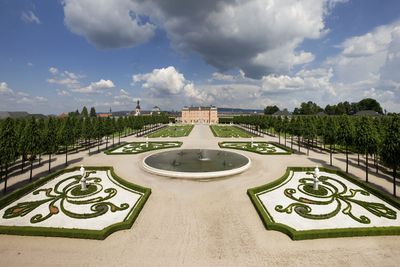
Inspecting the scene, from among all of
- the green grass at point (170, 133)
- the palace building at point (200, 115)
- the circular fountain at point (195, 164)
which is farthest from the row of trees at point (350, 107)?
the circular fountain at point (195, 164)

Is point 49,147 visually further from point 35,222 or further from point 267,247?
point 267,247

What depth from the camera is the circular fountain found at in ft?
86.7

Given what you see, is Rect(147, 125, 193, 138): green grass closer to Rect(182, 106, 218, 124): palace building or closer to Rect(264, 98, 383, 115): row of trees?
Rect(182, 106, 218, 124): palace building

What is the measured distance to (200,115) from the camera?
178375 mm

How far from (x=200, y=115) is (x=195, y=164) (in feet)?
485

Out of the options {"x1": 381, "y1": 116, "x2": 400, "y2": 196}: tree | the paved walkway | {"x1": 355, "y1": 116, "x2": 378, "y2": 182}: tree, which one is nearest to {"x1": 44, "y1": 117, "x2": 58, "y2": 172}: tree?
the paved walkway

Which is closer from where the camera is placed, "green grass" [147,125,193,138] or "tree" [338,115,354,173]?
"tree" [338,115,354,173]

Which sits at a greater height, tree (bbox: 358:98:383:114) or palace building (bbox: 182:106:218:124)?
tree (bbox: 358:98:383:114)

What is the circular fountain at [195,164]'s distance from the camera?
86.7ft

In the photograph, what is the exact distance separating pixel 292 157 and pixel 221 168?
1644 cm

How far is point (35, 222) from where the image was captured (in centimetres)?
1585

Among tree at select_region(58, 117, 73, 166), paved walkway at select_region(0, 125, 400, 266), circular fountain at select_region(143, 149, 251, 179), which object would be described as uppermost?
tree at select_region(58, 117, 73, 166)

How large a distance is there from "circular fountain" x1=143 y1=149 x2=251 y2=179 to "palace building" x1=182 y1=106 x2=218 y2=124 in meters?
135

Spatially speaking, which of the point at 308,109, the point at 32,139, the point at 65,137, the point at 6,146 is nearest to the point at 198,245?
the point at 6,146
